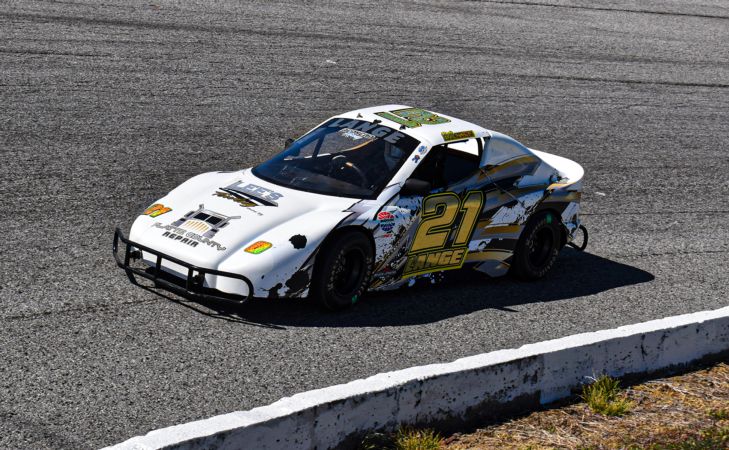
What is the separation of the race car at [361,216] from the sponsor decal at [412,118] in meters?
0.02

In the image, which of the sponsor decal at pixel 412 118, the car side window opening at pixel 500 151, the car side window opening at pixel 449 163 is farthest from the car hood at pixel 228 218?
the car side window opening at pixel 500 151

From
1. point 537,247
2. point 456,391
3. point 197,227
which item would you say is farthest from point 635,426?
point 197,227

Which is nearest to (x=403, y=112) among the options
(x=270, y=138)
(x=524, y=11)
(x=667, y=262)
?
(x=667, y=262)

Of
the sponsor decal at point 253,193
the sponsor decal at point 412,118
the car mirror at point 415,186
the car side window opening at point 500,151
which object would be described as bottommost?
the sponsor decal at point 253,193

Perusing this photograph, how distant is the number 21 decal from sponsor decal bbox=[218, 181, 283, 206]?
3.95ft

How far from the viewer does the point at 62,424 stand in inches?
223

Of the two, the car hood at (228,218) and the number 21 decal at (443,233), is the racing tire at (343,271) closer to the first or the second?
the car hood at (228,218)

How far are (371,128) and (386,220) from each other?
1.19m

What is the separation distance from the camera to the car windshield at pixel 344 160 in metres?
8.34

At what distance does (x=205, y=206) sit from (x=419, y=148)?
6.11ft

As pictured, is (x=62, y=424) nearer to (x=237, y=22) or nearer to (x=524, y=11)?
(x=237, y=22)

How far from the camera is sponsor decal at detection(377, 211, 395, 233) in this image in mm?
8008

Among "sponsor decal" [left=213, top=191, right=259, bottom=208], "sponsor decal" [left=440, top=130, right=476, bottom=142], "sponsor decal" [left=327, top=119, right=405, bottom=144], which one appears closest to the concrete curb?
"sponsor decal" [left=440, top=130, right=476, bottom=142]

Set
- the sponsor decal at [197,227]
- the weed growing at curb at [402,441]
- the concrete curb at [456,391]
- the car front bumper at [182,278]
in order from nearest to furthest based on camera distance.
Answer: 1. the concrete curb at [456,391]
2. the weed growing at curb at [402,441]
3. the car front bumper at [182,278]
4. the sponsor decal at [197,227]
